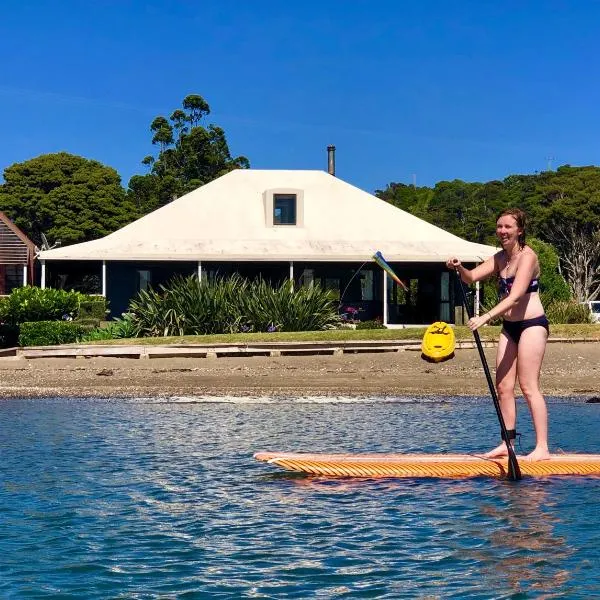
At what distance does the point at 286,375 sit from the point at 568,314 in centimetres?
1137

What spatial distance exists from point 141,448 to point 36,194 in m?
51.0

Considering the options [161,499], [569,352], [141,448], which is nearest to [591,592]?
[161,499]

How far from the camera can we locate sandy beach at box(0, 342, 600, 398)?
17.9m

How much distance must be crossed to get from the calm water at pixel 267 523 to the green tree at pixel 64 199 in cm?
4712

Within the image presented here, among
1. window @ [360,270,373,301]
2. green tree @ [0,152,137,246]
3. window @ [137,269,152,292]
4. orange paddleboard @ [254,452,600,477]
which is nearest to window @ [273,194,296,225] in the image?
window @ [360,270,373,301]

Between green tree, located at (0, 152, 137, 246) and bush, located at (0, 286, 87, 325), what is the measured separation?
29.7 metres

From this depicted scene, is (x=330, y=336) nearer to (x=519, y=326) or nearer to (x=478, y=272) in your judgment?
(x=478, y=272)

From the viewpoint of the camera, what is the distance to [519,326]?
8930 millimetres

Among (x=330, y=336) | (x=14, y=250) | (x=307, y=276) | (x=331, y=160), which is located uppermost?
(x=331, y=160)

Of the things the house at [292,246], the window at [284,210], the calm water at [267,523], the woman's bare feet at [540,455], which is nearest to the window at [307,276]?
the house at [292,246]

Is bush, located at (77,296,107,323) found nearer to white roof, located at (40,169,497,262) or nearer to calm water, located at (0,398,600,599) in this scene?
white roof, located at (40,169,497,262)

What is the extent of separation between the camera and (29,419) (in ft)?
46.0

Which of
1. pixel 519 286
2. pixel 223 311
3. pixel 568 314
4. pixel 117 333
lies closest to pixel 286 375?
pixel 223 311

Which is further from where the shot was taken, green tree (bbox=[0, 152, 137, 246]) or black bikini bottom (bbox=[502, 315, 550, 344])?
green tree (bbox=[0, 152, 137, 246])
